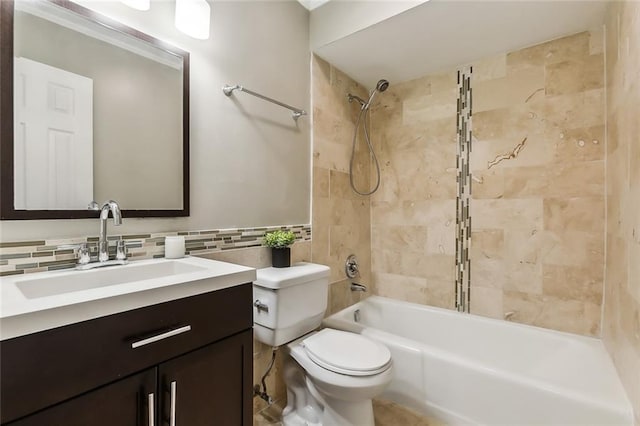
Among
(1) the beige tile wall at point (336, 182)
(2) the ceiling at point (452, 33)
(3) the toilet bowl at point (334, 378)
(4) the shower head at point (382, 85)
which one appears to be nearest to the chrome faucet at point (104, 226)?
(3) the toilet bowl at point (334, 378)

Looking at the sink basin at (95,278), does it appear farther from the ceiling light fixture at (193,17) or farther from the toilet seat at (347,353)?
the ceiling light fixture at (193,17)

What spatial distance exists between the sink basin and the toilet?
41 centimetres

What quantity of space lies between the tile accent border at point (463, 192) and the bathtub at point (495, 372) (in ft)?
0.64

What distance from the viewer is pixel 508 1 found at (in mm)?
1537

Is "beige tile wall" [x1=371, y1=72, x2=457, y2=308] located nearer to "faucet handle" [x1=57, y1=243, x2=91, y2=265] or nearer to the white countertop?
the white countertop

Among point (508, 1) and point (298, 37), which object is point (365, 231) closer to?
point (298, 37)

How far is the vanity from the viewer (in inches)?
24.9

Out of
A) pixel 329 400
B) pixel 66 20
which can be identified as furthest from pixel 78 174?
pixel 329 400

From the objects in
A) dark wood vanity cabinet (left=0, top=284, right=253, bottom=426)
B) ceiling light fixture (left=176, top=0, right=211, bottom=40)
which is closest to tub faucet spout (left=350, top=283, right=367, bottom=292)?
dark wood vanity cabinet (left=0, top=284, right=253, bottom=426)

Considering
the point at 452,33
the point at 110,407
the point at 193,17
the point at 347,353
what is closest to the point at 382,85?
the point at 452,33

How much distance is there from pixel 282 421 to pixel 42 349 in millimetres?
1358

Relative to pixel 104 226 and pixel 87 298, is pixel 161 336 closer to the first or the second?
pixel 87 298

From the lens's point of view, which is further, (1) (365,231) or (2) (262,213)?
(1) (365,231)

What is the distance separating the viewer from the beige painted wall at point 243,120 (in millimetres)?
1374
